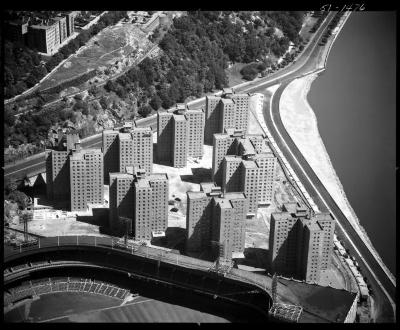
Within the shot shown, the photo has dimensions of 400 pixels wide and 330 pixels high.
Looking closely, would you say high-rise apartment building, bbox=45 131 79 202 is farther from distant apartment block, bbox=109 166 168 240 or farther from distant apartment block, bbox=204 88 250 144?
distant apartment block, bbox=204 88 250 144

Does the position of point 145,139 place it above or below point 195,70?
below

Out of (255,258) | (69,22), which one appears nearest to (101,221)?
(255,258)

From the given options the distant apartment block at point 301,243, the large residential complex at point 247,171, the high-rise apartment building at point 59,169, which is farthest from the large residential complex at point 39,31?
the distant apartment block at point 301,243

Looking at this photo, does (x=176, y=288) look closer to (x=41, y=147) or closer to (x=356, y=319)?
(x=356, y=319)

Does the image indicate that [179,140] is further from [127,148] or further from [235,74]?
[235,74]

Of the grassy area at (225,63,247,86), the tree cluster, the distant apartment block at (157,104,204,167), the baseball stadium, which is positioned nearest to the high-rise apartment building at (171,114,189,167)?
the distant apartment block at (157,104,204,167)

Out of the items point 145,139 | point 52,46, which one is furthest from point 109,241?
point 52,46
